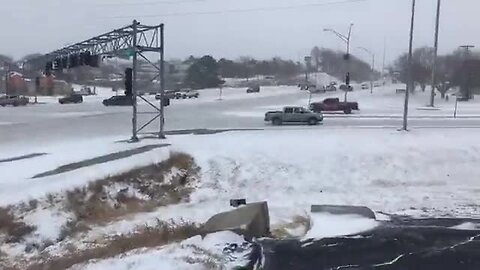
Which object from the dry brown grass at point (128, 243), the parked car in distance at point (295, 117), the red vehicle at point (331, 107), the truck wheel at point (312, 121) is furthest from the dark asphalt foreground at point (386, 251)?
the red vehicle at point (331, 107)

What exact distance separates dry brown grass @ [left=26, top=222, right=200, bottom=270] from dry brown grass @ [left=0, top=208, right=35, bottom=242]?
1.57 meters

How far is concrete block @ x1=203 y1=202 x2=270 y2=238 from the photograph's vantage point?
18.5 m

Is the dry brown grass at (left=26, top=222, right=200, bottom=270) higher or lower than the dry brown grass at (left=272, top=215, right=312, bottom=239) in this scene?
higher

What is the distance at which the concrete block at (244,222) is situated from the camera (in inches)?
730

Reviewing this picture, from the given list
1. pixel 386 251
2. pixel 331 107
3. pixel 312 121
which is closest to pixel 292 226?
pixel 386 251

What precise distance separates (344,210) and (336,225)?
2.11 metres

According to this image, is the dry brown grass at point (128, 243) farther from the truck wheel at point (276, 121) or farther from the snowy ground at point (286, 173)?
the truck wheel at point (276, 121)

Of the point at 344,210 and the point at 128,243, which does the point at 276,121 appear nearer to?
the point at 344,210

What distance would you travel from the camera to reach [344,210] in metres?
21.9

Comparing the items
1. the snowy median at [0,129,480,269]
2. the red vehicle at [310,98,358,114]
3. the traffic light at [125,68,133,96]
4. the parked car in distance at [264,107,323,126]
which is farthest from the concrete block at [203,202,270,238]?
the red vehicle at [310,98,358,114]

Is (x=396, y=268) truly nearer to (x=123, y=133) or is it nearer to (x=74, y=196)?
(x=74, y=196)

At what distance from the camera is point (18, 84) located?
99000 millimetres

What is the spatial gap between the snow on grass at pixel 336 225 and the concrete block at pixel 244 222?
1.35 metres

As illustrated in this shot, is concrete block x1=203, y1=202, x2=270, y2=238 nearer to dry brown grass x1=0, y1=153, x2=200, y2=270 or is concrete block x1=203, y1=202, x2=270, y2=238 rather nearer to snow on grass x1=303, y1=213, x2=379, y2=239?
dry brown grass x1=0, y1=153, x2=200, y2=270
